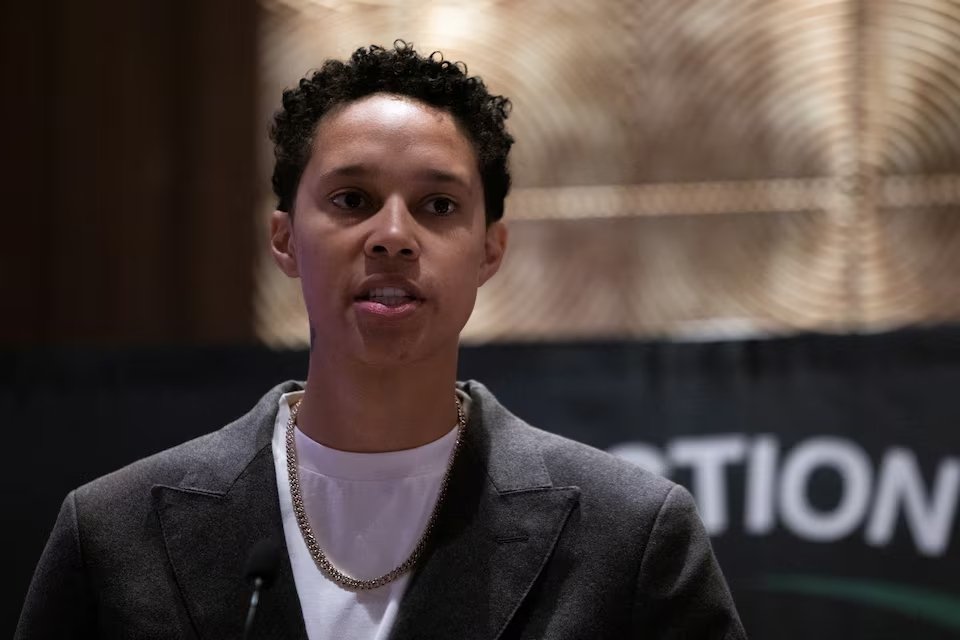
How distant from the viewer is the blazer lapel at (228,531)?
1.74 metres

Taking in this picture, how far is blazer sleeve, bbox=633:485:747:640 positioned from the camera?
175 cm

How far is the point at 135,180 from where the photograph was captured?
5059mm

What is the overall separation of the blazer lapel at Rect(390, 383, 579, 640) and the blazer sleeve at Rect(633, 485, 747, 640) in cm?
14

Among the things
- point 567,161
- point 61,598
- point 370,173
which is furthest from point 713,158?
point 61,598

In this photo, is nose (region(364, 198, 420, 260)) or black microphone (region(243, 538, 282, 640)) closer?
black microphone (region(243, 538, 282, 640))

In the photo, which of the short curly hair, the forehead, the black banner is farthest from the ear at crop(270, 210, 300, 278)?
the black banner

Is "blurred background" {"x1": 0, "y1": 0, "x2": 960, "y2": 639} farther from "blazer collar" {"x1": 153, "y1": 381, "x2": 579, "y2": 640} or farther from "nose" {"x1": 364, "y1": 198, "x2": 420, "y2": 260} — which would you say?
"nose" {"x1": 364, "y1": 198, "x2": 420, "y2": 260}

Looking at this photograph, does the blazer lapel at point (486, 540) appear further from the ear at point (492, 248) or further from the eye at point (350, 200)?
the eye at point (350, 200)

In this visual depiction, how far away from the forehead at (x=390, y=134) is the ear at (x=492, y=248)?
128 mm

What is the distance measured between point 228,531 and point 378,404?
0.28m

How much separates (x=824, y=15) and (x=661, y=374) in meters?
2.44

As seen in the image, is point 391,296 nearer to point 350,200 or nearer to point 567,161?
point 350,200

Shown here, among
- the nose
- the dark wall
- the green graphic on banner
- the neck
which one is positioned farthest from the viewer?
the dark wall

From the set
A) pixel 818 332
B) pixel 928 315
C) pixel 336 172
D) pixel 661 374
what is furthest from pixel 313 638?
pixel 928 315
